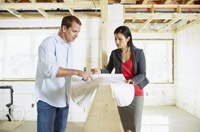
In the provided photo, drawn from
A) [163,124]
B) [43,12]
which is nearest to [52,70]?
[43,12]

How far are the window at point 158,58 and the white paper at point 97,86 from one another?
13.3 feet

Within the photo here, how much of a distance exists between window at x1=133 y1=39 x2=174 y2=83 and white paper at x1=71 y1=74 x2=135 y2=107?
13.3ft

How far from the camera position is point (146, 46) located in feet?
17.8

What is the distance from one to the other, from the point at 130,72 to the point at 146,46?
399 cm

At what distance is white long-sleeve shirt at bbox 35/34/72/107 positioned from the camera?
4.15ft

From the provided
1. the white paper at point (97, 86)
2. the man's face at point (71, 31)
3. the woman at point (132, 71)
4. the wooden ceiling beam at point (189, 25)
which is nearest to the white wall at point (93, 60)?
the wooden ceiling beam at point (189, 25)

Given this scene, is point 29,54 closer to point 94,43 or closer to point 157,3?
point 94,43

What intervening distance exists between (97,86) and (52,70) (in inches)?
17.3

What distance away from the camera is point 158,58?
5.46 m

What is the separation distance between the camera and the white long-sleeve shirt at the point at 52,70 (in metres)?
1.26

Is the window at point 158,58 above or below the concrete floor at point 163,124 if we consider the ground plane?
above

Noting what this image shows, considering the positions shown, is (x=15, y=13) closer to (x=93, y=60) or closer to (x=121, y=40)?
(x=93, y=60)

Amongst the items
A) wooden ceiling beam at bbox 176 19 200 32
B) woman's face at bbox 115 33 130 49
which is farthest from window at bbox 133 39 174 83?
woman's face at bbox 115 33 130 49

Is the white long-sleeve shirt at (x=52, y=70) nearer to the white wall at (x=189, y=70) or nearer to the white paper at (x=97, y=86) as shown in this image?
the white paper at (x=97, y=86)
